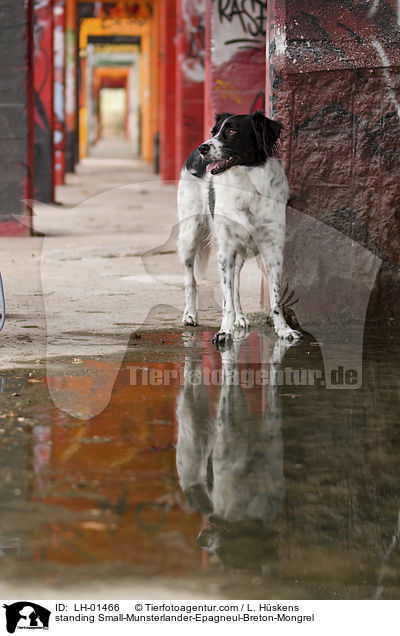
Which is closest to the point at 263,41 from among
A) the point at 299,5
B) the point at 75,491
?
the point at 299,5

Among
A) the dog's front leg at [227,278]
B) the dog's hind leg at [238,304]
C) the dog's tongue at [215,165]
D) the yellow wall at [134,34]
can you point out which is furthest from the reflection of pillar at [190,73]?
the yellow wall at [134,34]

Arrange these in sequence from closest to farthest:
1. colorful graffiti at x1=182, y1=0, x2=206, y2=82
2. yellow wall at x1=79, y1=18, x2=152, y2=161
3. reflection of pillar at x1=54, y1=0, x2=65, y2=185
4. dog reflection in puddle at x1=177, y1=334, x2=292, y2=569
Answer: dog reflection in puddle at x1=177, y1=334, x2=292, y2=569
colorful graffiti at x1=182, y1=0, x2=206, y2=82
reflection of pillar at x1=54, y1=0, x2=65, y2=185
yellow wall at x1=79, y1=18, x2=152, y2=161

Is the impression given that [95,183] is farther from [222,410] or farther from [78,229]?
[222,410]

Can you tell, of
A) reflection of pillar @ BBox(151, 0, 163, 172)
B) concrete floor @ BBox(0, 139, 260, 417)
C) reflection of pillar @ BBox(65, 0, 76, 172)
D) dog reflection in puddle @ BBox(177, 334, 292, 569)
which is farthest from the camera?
reflection of pillar @ BBox(151, 0, 163, 172)

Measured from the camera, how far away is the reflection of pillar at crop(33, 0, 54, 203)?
48.3ft

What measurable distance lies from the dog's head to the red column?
5.55 meters

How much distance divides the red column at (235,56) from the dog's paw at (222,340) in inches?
236

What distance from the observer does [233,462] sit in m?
3.45

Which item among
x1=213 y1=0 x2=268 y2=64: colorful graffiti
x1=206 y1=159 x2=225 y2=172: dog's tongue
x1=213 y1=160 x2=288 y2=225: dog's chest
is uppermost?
x1=213 y1=0 x2=268 y2=64: colorful graffiti

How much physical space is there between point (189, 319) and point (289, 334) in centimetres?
70

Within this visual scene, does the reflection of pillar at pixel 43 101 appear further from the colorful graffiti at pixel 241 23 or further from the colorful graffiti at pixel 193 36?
the colorful graffiti at pixel 241 23

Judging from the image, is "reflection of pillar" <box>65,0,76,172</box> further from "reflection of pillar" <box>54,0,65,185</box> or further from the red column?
the red column

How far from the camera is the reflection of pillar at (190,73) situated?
16.8 meters

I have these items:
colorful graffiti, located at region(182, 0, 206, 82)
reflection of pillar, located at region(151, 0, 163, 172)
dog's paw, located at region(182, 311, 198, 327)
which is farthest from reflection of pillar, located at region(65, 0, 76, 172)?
dog's paw, located at region(182, 311, 198, 327)
